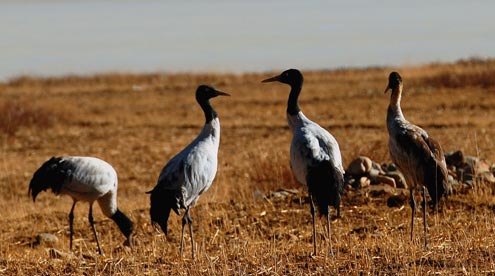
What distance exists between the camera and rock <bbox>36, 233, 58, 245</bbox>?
36.6ft

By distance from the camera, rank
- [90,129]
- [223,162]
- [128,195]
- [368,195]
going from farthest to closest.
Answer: [90,129]
[223,162]
[128,195]
[368,195]

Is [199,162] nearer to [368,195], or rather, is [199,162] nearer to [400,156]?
[400,156]

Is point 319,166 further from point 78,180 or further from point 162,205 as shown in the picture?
point 78,180

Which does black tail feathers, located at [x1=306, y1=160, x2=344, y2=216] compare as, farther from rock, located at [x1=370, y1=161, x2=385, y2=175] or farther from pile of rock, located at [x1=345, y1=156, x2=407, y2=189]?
rock, located at [x1=370, y1=161, x2=385, y2=175]

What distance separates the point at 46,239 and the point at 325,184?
3905mm

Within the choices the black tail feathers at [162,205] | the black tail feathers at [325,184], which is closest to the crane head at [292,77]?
the black tail feathers at [325,184]

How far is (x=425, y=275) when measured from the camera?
7.32 m

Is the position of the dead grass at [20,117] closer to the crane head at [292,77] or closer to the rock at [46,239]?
the rock at [46,239]

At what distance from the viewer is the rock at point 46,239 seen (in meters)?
11.1

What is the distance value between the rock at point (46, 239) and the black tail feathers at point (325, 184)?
364 centimetres

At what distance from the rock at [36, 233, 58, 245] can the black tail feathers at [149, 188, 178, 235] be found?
2189 millimetres

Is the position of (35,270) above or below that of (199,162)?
below

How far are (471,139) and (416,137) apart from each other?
9262 millimetres

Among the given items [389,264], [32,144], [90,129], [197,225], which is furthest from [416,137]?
[90,129]
